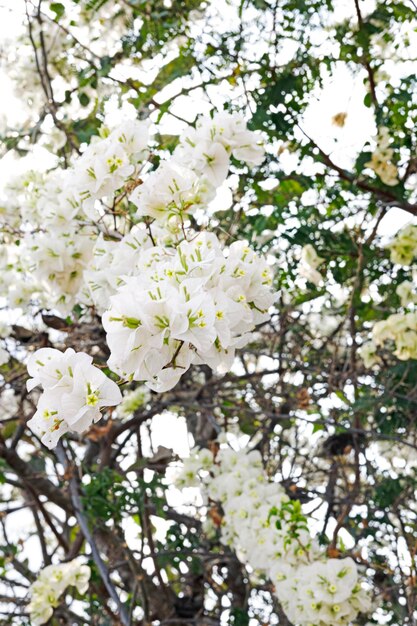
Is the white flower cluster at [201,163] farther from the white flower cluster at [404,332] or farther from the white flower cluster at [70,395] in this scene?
the white flower cluster at [404,332]

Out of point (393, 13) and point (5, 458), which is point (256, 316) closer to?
point (393, 13)

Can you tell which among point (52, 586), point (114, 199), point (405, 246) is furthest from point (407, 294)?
point (52, 586)

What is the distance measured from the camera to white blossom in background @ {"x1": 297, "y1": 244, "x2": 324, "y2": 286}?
2855mm

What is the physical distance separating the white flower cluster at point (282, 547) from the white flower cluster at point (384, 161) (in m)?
1.08

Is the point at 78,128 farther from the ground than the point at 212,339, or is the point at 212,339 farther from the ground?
the point at 78,128

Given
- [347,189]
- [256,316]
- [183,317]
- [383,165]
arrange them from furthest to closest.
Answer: [347,189], [383,165], [256,316], [183,317]

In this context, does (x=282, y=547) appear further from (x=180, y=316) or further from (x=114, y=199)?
(x=180, y=316)

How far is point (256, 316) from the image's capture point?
144 cm

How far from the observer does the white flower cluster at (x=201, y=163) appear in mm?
1640

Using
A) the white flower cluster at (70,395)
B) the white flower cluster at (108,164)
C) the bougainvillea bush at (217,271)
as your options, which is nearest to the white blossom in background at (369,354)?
the bougainvillea bush at (217,271)

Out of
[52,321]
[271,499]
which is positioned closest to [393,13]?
[52,321]

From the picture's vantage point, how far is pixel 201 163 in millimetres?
1872

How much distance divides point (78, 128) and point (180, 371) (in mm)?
1867

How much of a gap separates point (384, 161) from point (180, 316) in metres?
1.70
